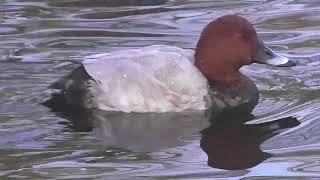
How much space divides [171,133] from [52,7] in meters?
5.00

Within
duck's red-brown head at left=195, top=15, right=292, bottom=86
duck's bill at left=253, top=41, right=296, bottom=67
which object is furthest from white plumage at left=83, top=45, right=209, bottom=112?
duck's bill at left=253, top=41, right=296, bottom=67

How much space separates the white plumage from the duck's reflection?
7cm

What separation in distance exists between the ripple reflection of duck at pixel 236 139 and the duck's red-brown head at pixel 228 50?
338mm

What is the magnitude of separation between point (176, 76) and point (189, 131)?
1.61 ft

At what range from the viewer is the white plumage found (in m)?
7.56

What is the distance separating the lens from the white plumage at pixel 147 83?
24.8 feet

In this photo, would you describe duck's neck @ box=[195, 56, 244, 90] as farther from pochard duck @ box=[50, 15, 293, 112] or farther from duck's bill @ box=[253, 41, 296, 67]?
duck's bill @ box=[253, 41, 296, 67]

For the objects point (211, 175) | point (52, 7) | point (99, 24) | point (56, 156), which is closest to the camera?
point (211, 175)

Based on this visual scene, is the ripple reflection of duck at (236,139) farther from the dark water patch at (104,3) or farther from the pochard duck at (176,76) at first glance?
the dark water patch at (104,3)

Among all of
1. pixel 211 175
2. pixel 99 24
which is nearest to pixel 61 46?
pixel 99 24

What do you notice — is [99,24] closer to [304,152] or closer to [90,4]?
[90,4]

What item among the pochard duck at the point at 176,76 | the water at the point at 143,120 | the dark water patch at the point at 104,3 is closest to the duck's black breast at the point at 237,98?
the pochard duck at the point at 176,76

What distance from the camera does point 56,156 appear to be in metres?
6.60

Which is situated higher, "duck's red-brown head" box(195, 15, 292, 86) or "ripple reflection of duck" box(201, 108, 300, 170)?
"duck's red-brown head" box(195, 15, 292, 86)
